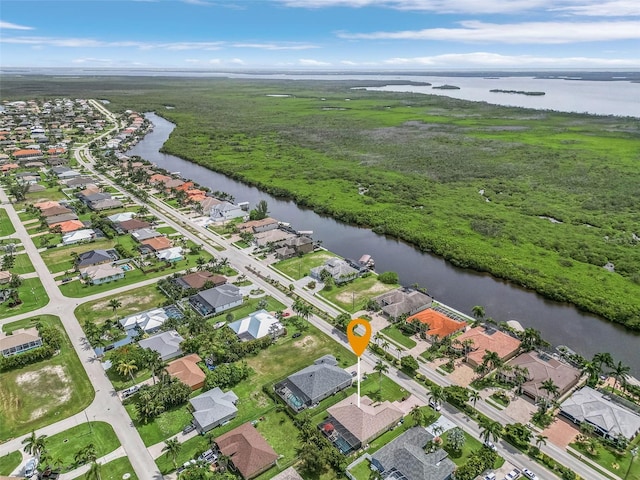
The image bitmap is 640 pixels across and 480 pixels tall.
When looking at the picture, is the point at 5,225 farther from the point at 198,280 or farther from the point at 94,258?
the point at 198,280

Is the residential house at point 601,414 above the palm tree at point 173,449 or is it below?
above

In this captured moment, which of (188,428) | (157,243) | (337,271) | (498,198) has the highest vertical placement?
(498,198)

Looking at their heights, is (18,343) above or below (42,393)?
above

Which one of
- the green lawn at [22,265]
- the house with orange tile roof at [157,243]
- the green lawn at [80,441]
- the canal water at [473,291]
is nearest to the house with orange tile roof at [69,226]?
the green lawn at [22,265]

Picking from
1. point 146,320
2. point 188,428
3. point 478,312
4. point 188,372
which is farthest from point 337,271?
point 188,428

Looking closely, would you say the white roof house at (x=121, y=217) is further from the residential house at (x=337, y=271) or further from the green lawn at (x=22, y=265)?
the residential house at (x=337, y=271)

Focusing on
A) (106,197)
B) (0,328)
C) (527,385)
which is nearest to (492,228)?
(527,385)

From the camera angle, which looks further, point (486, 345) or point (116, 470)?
point (486, 345)

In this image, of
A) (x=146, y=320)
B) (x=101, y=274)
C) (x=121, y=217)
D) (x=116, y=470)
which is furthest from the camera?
(x=121, y=217)
